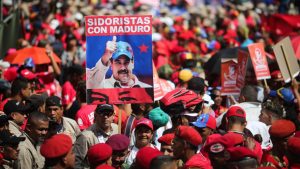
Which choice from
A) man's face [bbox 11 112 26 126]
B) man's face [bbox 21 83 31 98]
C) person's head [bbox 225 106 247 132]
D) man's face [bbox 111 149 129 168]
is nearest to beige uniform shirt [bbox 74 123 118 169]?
man's face [bbox 111 149 129 168]

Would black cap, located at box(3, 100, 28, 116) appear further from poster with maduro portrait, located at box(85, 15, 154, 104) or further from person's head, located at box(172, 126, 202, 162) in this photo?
person's head, located at box(172, 126, 202, 162)

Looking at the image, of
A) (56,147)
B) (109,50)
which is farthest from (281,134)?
(56,147)

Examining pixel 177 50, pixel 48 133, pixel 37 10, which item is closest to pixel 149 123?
pixel 48 133

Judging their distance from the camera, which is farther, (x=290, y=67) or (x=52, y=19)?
(x=52, y=19)

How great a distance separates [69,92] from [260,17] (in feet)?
50.3

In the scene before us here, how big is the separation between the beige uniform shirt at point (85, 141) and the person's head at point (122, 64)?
66 cm

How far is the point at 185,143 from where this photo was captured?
1019cm

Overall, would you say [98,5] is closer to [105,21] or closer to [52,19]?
[52,19]

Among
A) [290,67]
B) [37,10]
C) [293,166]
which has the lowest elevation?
[293,166]

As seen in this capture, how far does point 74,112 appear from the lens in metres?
14.1

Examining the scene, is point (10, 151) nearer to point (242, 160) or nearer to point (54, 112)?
point (54, 112)

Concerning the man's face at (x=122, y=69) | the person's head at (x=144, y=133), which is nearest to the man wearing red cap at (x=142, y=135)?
the person's head at (x=144, y=133)

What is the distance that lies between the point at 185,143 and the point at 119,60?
223 centimetres

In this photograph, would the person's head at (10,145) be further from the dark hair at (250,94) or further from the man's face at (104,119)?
the dark hair at (250,94)
